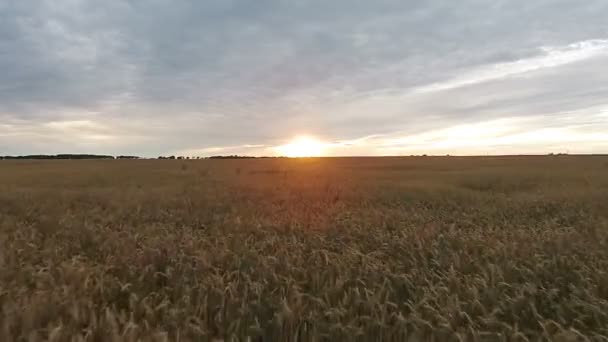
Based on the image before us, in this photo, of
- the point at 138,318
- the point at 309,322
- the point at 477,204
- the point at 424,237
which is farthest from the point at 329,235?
the point at 477,204

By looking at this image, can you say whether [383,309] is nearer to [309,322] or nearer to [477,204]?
[309,322]

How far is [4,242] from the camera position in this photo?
4.82 meters

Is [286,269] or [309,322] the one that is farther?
[286,269]

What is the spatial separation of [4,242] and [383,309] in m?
5.50

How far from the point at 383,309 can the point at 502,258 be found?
2474 millimetres

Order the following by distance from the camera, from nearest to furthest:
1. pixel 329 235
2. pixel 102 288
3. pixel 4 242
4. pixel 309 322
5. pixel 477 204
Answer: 1. pixel 309 322
2. pixel 102 288
3. pixel 4 242
4. pixel 329 235
5. pixel 477 204

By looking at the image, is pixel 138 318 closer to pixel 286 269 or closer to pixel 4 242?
pixel 286 269

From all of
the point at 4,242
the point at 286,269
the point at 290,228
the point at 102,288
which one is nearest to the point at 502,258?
the point at 286,269

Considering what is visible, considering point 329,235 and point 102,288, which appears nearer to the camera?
point 102,288

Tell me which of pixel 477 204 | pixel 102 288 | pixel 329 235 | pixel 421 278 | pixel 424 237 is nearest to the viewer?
pixel 102 288

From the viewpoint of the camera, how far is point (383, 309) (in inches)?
114

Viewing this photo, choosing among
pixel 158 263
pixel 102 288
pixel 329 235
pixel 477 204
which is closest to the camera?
pixel 102 288

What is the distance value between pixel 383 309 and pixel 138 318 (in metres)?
2.17

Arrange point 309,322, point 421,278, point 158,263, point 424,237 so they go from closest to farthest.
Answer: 1. point 309,322
2. point 421,278
3. point 158,263
4. point 424,237
